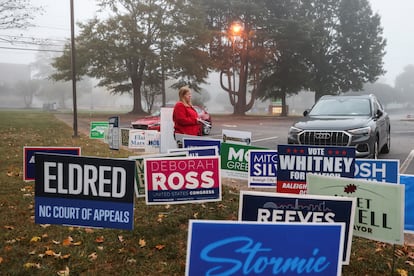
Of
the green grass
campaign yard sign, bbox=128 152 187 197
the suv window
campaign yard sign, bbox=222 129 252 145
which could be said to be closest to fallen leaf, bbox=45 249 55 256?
the green grass

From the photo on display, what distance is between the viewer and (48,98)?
102 m

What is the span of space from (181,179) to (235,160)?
1.86 metres

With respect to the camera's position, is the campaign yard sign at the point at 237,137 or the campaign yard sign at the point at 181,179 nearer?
the campaign yard sign at the point at 181,179

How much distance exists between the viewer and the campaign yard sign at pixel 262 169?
602cm

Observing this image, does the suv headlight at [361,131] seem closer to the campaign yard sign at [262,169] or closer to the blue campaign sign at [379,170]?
the campaign yard sign at [262,169]

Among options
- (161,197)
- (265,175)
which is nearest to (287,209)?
(161,197)

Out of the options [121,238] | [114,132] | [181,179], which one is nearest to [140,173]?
[181,179]

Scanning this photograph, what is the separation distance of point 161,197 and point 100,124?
28.6 feet

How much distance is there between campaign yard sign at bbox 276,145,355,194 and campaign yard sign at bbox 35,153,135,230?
2.15 metres

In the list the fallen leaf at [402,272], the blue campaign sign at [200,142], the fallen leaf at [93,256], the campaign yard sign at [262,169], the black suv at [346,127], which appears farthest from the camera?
the black suv at [346,127]

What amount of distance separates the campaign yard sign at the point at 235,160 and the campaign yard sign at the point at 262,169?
0.27 metres

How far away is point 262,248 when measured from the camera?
85.2 inches

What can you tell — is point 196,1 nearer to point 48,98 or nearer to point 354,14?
point 354,14

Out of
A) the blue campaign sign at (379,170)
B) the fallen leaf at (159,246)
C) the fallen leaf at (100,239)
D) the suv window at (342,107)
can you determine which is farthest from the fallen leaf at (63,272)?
the suv window at (342,107)
